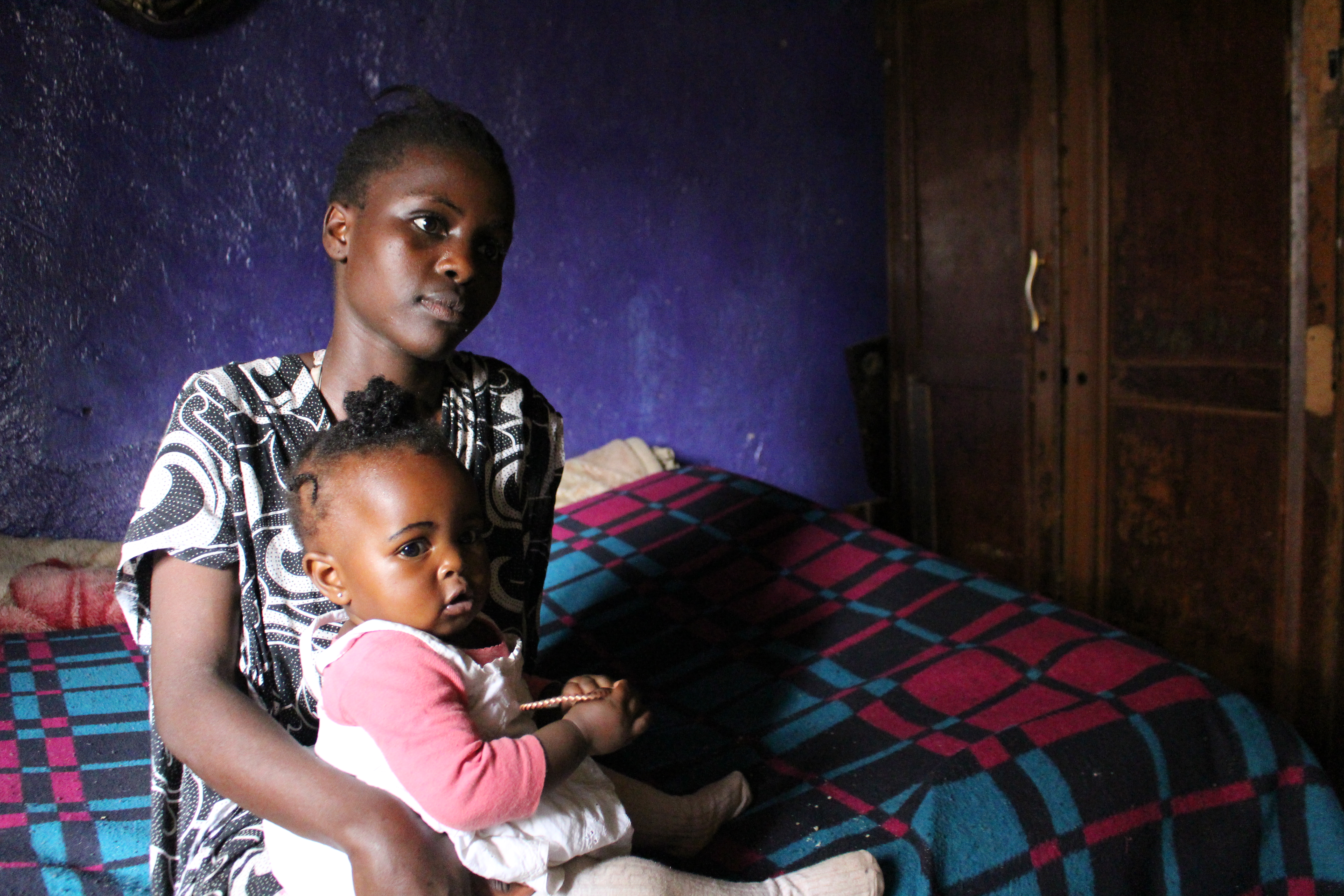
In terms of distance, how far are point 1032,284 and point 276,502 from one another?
252 cm

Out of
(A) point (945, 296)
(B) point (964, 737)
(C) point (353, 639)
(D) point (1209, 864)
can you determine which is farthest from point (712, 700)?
(A) point (945, 296)

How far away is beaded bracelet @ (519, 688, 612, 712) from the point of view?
3.37ft

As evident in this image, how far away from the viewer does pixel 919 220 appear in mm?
3432

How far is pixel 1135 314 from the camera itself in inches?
108

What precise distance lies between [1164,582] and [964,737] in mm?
1479

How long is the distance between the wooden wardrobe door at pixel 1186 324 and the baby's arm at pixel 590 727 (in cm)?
207

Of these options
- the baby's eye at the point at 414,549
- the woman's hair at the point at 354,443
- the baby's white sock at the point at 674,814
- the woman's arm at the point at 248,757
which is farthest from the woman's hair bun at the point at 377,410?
the baby's white sock at the point at 674,814

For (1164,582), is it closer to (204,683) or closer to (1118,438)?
(1118,438)

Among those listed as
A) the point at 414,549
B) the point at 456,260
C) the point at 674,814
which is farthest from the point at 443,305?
the point at 674,814

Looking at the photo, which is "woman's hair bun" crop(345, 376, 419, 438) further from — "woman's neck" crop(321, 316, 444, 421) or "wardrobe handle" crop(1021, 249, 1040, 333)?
"wardrobe handle" crop(1021, 249, 1040, 333)

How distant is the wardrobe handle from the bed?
111cm

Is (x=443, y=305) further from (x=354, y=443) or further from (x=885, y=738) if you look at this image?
(x=885, y=738)

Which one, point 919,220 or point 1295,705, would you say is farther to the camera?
point 919,220

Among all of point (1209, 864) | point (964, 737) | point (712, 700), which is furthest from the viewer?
point (712, 700)
